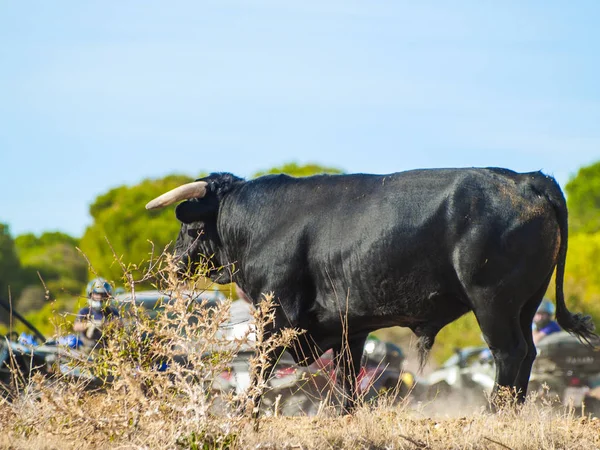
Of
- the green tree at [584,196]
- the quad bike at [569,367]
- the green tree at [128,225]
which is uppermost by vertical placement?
the quad bike at [569,367]

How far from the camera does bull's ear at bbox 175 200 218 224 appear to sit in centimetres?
874

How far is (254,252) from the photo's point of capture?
8117 mm

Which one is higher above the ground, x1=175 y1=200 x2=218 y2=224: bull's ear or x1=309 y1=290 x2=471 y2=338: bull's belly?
x1=175 y1=200 x2=218 y2=224: bull's ear

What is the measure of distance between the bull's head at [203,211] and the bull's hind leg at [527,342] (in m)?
2.56

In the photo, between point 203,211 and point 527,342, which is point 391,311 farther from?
point 203,211

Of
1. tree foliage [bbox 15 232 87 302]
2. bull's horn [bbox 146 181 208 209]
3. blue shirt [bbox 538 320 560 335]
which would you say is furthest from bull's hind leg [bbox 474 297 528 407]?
tree foliage [bbox 15 232 87 302]

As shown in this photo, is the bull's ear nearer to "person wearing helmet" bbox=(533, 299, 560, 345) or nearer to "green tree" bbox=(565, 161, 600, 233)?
"person wearing helmet" bbox=(533, 299, 560, 345)

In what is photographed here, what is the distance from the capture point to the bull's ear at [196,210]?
8742mm

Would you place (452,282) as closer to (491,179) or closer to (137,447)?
(491,179)

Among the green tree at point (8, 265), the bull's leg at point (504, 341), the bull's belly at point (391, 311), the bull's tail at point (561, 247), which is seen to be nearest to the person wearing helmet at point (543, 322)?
the bull's tail at point (561, 247)

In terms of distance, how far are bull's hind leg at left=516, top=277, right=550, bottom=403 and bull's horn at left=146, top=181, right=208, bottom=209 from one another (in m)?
2.94

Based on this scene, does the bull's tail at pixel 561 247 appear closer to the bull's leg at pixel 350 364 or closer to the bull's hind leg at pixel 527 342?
the bull's hind leg at pixel 527 342

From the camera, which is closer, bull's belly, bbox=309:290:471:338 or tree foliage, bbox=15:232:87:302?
bull's belly, bbox=309:290:471:338

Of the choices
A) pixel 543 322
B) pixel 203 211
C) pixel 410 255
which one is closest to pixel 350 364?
pixel 410 255
